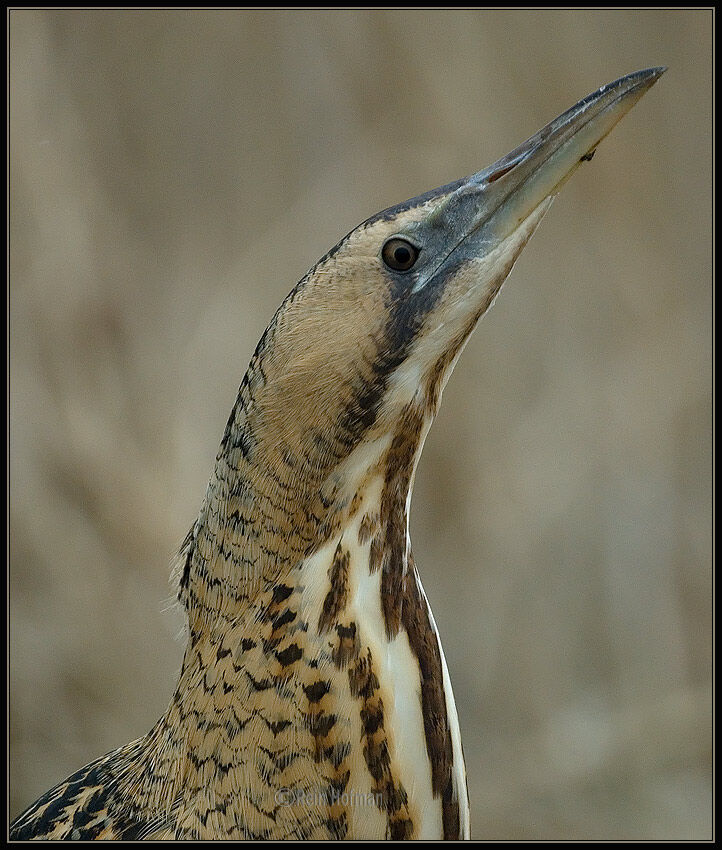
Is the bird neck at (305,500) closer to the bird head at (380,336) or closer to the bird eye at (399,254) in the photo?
the bird head at (380,336)

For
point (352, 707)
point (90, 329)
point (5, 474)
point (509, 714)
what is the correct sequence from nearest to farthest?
point (352, 707) < point (5, 474) < point (90, 329) < point (509, 714)

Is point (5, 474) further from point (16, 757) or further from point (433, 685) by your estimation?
point (433, 685)

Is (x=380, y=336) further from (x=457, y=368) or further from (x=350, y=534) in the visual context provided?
(x=457, y=368)

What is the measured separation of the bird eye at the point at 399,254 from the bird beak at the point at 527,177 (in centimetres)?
2

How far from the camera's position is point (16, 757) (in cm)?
213

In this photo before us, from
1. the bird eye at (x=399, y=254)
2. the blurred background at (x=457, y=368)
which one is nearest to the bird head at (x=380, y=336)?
the bird eye at (x=399, y=254)

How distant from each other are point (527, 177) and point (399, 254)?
0.14 m

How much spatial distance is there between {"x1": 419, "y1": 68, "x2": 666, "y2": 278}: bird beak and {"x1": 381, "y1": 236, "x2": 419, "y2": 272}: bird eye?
2cm

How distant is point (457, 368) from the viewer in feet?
7.13

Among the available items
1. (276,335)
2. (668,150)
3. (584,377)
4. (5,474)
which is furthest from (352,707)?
(668,150)

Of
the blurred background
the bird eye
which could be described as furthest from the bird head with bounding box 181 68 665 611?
the blurred background

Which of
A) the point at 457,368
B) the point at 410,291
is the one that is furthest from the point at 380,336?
the point at 457,368

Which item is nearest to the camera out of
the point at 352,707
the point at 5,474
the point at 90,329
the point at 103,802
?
the point at 352,707

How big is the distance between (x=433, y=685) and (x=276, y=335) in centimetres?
37
